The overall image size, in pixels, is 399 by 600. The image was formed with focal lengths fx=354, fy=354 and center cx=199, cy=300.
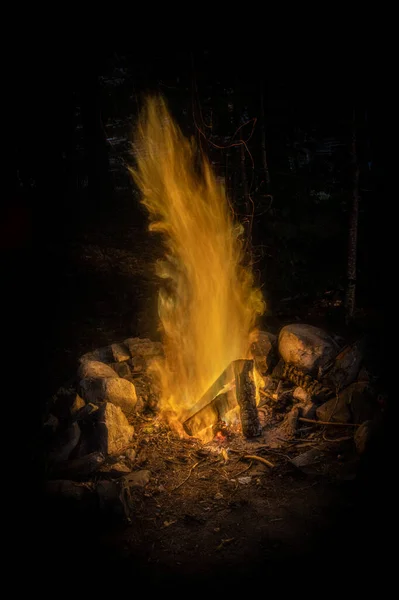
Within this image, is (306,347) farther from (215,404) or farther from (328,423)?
(215,404)

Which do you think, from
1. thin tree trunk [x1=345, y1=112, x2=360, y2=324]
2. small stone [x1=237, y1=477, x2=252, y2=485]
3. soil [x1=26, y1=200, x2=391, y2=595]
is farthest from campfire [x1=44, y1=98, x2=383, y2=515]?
thin tree trunk [x1=345, y1=112, x2=360, y2=324]

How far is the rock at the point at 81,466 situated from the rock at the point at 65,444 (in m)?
0.19

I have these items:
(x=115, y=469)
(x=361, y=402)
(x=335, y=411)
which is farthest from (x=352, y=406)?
(x=115, y=469)

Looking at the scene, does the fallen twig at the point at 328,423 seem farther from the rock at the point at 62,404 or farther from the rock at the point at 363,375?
the rock at the point at 62,404

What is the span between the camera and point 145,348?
7.61m

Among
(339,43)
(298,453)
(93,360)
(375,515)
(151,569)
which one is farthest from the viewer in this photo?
(339,43)

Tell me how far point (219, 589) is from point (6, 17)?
1445 cm

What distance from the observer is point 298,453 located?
536 cm

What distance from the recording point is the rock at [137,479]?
475 centimetres

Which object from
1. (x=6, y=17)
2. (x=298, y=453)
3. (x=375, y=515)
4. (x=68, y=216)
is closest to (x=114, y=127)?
(x=68, y=216)

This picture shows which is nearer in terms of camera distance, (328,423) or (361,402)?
(361,402)

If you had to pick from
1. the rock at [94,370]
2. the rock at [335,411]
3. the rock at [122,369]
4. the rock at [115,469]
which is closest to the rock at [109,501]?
the rock at [115,469]

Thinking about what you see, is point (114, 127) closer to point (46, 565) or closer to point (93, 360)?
point (93, 360)

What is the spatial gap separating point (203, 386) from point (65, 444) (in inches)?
103
